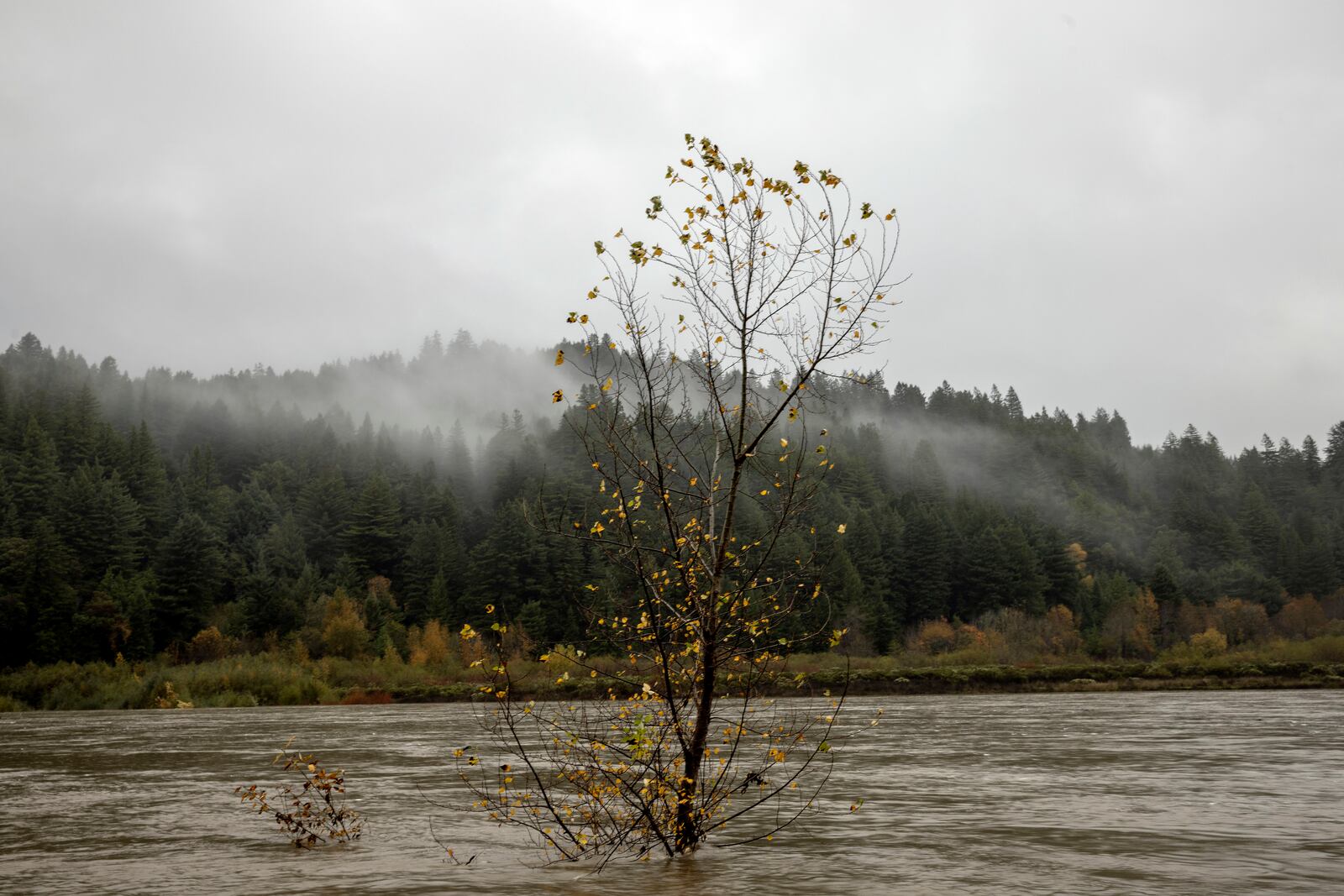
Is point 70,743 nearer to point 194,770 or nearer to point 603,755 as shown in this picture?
point 194,770

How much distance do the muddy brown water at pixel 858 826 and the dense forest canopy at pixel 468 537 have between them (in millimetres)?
47786

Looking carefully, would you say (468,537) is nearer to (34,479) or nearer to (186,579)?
(186,579)

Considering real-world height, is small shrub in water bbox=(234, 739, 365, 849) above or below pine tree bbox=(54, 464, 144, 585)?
below

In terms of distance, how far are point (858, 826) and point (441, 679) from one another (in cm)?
6882

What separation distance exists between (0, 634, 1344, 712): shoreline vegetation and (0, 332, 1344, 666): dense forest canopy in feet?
24.8

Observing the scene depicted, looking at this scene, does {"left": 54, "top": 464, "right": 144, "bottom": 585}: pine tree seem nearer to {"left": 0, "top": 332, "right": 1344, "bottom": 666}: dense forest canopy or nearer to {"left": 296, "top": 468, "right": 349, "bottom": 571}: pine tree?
{"left": 0, "top": 332, "right": 1344, "bottom": 666}: dense forest canopy

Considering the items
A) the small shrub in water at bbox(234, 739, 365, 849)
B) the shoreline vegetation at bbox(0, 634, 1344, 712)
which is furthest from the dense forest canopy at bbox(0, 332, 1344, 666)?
the small shrub in water at bbox(234, 739, 365, 849)

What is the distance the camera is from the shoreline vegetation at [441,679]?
60500 millimetres

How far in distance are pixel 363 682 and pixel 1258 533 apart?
139029 mm

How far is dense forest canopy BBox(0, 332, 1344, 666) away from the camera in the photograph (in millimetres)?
94188

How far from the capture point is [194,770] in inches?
923

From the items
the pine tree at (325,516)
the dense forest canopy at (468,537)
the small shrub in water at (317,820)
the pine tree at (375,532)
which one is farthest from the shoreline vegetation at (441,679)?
the pine tree at (325,516)

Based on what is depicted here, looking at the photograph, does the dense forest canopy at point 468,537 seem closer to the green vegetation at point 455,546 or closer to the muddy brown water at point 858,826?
the green vegetation at point 455,546

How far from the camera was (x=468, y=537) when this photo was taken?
13450 centimetres
